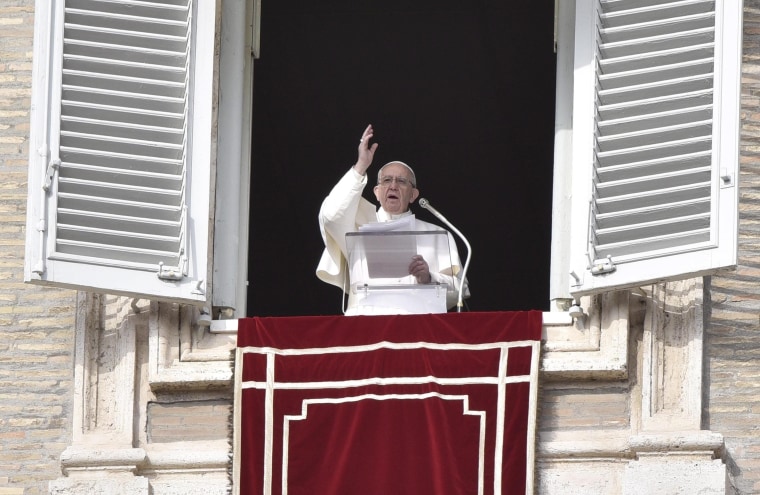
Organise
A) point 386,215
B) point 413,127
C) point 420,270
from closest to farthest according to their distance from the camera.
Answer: point 420,270 < point 386,215 < point 413,127

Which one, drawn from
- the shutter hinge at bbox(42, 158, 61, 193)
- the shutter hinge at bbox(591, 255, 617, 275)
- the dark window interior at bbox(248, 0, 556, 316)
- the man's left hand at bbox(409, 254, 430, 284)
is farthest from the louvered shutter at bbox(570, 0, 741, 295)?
the dark window interior at bbox(248, 0, 556, 316)

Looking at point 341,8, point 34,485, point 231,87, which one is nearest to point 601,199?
point 231,87

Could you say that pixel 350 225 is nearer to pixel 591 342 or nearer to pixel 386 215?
pixel 386 215

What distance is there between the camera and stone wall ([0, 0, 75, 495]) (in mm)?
11516

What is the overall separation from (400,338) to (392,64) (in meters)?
4.72

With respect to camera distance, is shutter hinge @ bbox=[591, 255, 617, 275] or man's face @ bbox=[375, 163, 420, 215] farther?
man's face @ bbox=[375, 163, 420, 215]

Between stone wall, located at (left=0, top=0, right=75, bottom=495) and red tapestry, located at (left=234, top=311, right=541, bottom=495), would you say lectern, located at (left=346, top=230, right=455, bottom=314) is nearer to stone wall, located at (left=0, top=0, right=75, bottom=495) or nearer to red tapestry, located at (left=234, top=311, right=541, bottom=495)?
red tapestry, located at (left=234, top=311, right=541, bottom=495)

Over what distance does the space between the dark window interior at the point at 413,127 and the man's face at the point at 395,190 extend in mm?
2460

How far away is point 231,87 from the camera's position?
40.0 feet

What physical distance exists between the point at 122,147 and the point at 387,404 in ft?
5.22

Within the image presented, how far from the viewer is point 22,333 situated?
462 inches

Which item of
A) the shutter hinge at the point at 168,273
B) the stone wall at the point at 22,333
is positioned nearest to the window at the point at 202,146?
the shutter hinge at the point at 168,273

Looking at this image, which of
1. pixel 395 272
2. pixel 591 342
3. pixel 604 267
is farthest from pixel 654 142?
pixel 395 272

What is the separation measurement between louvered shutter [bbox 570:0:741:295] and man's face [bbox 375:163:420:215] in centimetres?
158
